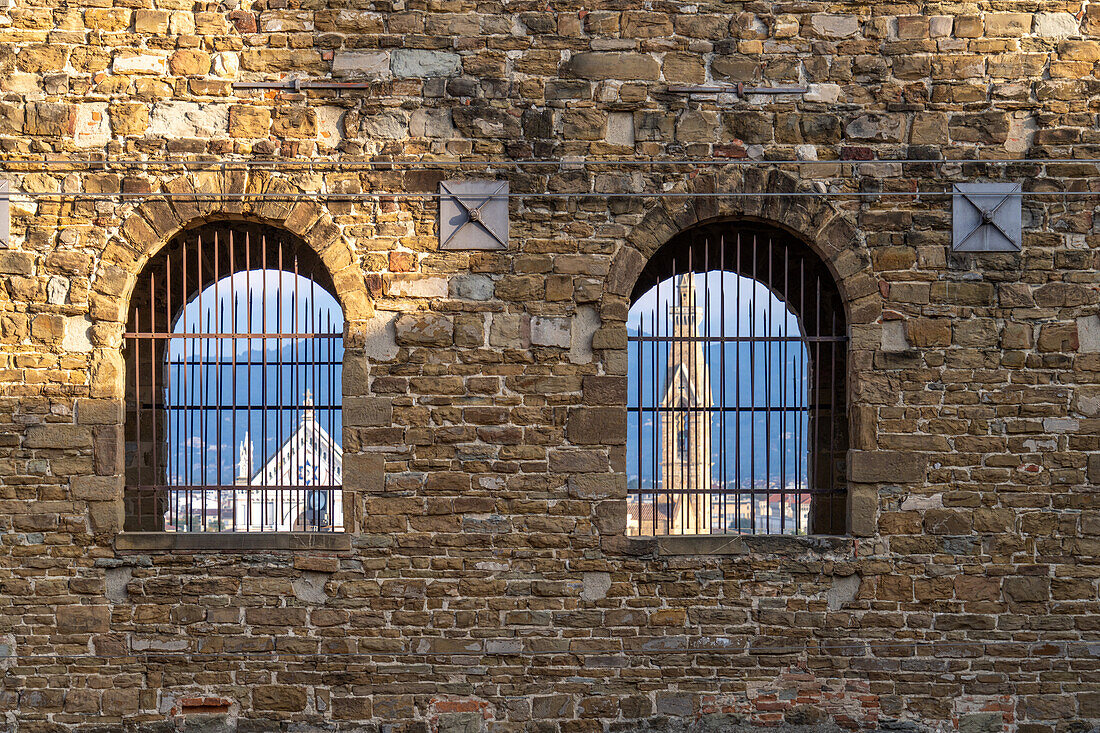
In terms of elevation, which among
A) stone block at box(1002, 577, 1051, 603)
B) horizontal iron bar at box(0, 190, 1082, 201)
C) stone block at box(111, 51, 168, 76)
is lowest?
stone block at box(1002, 577, 1051, 603)

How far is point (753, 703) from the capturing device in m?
6.30

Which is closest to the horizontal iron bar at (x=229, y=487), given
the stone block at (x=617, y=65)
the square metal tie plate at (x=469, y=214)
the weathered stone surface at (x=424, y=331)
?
the weathered stone surface at (x=424, y=331)

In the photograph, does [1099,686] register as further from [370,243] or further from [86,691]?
[86,691]

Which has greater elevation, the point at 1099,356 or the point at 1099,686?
the point at 1099,356

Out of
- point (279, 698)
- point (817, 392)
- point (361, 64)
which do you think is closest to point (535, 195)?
point (361, 64)

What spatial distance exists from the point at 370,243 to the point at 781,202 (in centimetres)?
294

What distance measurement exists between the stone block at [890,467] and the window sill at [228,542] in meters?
3.68

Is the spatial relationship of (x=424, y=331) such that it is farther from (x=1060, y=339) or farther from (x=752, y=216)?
(x=1060, y=339)

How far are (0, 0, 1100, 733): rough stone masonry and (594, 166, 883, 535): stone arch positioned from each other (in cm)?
2

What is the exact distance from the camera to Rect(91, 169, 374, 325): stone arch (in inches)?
248

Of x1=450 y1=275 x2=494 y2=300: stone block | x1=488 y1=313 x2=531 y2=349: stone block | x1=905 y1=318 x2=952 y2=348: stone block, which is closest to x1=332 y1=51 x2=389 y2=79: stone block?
x1=450 y1=275 x2=494 y2=300: stone block

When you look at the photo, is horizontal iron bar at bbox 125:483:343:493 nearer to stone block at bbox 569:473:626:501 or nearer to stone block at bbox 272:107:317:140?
stone block at bbox 569:473:626:501

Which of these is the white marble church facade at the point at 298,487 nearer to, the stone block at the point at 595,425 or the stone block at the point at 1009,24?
the stone block at the point at 595,425

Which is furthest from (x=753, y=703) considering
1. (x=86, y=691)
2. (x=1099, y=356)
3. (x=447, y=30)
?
(x=447, y=30)
